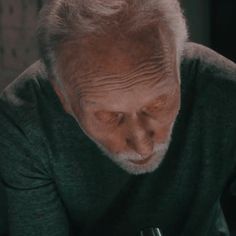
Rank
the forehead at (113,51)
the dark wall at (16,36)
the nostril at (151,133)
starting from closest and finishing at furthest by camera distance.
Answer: the forehead at (113,51) → the nostril at (151,133) → the dark wall at (16,36)

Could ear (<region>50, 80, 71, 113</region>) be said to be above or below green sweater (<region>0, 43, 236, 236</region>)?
above

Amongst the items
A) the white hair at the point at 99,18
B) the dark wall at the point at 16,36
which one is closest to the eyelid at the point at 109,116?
the white hair at the point at 99,18

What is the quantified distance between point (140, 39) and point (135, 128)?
18 centimetres

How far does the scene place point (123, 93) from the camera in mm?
1144

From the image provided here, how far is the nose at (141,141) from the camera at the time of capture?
47.4 inches

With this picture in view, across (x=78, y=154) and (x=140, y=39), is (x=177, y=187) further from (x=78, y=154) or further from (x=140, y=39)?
(x=140, y=39)

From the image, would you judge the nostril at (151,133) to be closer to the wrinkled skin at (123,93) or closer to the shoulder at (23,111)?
the wrinkled skin at (123,93)

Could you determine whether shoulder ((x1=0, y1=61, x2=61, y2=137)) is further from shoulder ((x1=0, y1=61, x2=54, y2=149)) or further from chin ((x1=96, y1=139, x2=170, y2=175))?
chin ((x1=96, y1=139, x2=170, y2=175))

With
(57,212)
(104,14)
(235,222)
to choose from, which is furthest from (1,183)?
(235,222)

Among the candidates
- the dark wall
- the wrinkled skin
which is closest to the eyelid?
the wrinkled skin

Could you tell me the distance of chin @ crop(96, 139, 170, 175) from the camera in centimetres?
128

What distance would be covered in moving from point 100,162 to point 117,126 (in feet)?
0.62

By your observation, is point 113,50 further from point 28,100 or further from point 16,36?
point 16,36

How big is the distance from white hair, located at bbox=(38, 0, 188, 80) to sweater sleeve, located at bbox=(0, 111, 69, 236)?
194mm
